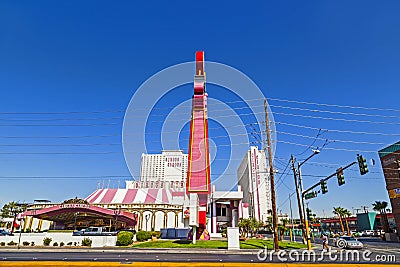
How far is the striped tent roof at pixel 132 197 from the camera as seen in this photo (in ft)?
221

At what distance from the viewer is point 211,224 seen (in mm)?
62469

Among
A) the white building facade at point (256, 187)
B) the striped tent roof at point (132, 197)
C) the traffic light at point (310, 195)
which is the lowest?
the traffic light at point (310, 195)

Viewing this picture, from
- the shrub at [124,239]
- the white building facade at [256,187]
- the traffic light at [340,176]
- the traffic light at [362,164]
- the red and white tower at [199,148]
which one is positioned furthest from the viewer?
the white building facade at [256,187]

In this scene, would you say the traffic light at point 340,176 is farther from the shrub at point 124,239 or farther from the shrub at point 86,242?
the shrub at point 86,242

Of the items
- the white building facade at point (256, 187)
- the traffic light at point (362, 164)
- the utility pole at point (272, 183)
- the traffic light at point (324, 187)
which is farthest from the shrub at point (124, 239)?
the white building facade at point (256, 187)

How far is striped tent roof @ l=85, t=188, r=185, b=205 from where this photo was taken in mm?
67500

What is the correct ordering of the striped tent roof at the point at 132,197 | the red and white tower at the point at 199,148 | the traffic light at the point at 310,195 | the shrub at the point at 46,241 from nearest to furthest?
1. the traffic light at the point at 310,195
2. the shrub at the point at 46,241
3. the red and white tower at the point at 199,148
4. the striped tent roof at the point at 132,197

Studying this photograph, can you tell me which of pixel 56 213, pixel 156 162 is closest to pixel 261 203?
pixel 156 162

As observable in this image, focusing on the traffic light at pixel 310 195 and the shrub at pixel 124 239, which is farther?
the shrub at pixel 124 239

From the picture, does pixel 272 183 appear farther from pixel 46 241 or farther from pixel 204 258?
pixel 46 241

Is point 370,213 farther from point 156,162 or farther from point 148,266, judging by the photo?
point 156,162

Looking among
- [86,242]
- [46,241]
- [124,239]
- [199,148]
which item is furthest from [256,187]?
[46,241]

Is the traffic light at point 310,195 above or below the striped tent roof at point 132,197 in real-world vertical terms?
below

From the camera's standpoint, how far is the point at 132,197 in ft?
228
